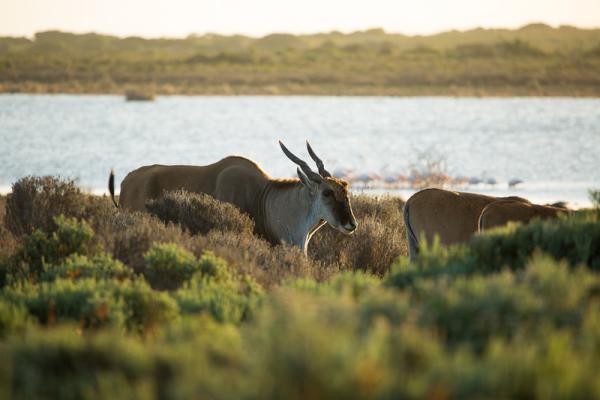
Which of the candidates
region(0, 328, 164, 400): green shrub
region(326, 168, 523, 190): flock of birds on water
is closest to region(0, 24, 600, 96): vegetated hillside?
region(326, 168, 523, 190): flock of birds on water

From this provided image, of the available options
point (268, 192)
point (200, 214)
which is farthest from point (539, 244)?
point (268, 192)

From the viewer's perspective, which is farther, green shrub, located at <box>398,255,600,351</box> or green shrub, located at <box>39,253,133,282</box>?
green shrub, located at <box>39,253,133,282</box>

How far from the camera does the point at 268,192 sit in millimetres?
11898

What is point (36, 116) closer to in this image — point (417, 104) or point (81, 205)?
point (417, 104)

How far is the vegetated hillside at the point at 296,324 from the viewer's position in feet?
12.1

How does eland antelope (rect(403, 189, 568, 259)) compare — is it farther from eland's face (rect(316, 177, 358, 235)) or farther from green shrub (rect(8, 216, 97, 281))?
green shrub (rect(8, 216, 97, 281))

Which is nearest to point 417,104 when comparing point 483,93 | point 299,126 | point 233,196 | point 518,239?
point 483,93

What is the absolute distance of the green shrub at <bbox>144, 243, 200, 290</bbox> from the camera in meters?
7.69

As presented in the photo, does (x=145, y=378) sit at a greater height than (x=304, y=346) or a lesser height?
lesser

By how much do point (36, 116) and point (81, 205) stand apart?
44.8m

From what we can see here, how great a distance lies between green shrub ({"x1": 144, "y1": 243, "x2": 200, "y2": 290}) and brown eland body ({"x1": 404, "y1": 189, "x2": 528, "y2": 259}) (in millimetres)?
2901

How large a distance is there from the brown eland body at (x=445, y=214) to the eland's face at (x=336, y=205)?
60 centimetres

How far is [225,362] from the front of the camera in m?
4.36

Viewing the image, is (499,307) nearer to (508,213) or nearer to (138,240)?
(138,240)
